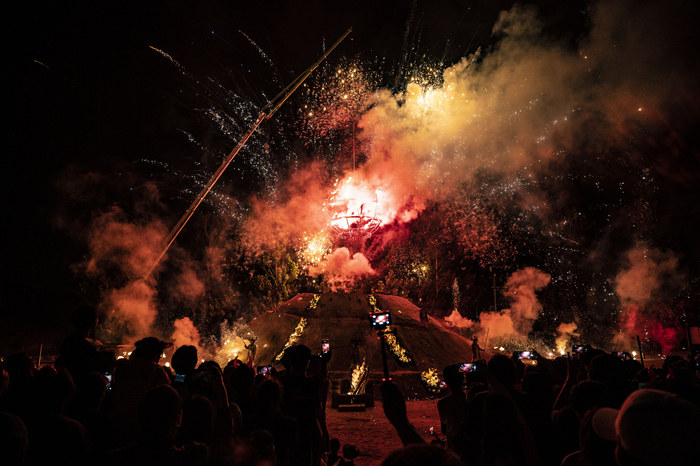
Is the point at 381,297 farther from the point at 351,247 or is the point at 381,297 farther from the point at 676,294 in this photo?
the point at 676,294

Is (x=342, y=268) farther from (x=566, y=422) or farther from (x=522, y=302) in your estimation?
(x=566, y=422)

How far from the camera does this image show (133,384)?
372cm

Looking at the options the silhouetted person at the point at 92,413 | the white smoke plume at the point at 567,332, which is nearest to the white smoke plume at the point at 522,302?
the white smoke plume at the point at 567,332

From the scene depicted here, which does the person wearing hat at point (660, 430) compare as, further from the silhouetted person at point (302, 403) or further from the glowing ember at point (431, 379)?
the glowing ember at point (431, 379)

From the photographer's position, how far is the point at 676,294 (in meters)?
33.2

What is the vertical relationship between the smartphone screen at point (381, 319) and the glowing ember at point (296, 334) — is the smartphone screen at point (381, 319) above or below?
below

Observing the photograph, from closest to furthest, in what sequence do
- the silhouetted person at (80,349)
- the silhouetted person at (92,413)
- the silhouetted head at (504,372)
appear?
the silhouetted person at (92,413)
the silhouetted head at (504,372)
the silhouetted person at (80,349)

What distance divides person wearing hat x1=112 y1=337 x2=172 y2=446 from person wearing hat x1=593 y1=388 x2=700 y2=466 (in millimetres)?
3605

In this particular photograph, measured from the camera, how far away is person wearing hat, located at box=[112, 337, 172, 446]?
3.56m

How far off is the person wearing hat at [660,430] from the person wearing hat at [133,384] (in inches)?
142

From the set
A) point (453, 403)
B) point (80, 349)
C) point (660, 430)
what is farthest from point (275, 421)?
point (660, 430)

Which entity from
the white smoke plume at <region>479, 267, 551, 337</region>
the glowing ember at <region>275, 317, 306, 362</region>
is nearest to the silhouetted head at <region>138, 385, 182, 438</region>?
the glowing ember at <region>275, 317, 306, 362</region>

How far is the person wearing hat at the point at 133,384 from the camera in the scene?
356 cm

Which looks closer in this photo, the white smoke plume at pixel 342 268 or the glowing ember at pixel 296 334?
the glowing ember at pixel 296 334
